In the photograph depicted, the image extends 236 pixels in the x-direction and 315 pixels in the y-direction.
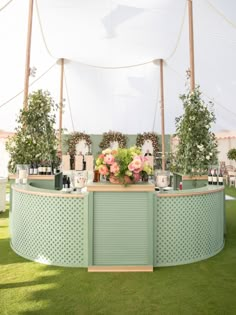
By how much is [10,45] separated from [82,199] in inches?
224

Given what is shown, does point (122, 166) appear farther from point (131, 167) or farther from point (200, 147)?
point (200, 147)


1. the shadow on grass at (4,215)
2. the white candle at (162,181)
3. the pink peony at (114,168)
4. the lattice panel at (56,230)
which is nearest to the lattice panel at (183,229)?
the white candle at (162,181)

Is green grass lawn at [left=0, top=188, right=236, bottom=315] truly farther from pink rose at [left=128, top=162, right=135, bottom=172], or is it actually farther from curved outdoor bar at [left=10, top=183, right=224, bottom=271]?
pink rose at [left=128, top=162, right=135, bottom=172]

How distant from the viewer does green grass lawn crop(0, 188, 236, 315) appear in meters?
2.78

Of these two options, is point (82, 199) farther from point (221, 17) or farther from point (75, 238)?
point (221, 17)

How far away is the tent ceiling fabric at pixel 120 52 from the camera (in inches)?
275

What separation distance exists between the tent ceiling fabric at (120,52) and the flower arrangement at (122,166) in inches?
161

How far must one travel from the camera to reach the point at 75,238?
12.4 feet

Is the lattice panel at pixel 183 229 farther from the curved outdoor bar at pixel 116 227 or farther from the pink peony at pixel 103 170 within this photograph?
the pink peony at pixel 103 170

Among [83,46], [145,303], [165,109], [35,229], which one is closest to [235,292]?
[145,303]

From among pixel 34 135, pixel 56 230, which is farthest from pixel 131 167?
pixel 34 135

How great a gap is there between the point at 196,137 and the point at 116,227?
2600 millimetres

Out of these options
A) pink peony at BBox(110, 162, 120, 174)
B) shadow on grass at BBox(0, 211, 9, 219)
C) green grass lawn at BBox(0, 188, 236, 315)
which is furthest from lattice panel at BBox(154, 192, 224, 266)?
shadow on grass at BBox(0, 211, 9, 219)

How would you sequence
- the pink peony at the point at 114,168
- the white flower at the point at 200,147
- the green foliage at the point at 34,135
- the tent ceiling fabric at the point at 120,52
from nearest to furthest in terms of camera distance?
the pink peony at the point at 114,168, the white flower at the point at 200,147, the green foliage at the point at 34,135, the tent ceiling fabric at the point at 120,52
